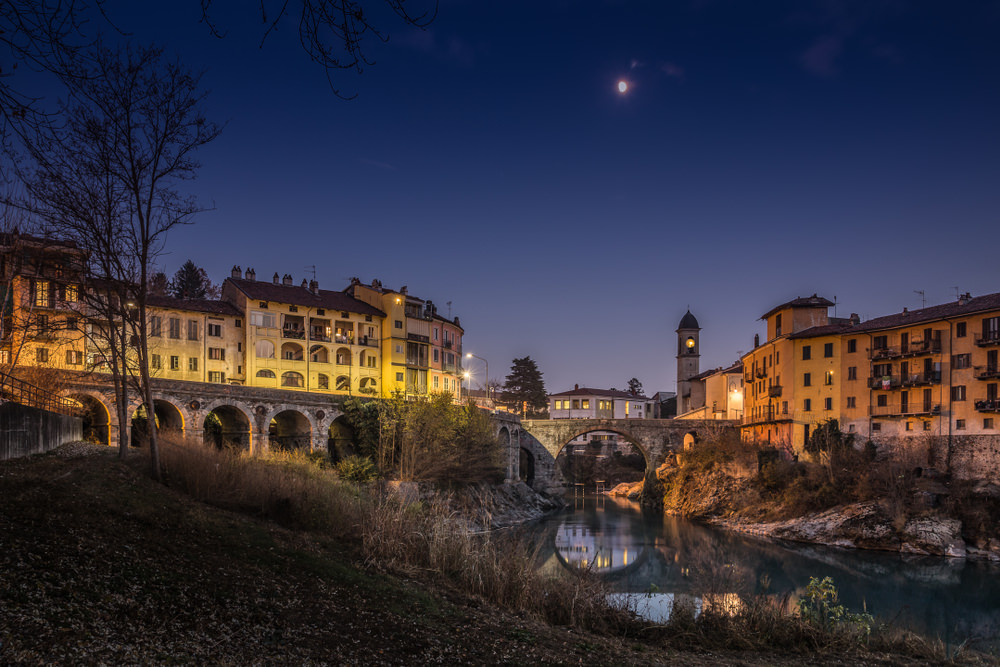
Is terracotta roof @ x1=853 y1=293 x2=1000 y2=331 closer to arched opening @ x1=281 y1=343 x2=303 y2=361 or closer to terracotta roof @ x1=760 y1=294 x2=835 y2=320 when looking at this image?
terracotta roof @ x1=760 y1=294 x2=835 y2=320

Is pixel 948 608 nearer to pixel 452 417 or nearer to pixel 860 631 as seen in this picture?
pixel 860 631

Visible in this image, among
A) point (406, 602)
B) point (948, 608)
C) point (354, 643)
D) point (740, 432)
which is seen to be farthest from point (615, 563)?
point (740, 432)

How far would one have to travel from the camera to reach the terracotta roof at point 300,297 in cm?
5825

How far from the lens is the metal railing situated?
20.0 meters

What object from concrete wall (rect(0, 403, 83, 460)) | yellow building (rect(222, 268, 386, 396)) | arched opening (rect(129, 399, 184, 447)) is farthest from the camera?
yellow building (rect(222, 268, 386, 396))

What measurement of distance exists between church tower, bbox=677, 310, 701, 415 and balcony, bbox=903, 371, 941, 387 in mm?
48449

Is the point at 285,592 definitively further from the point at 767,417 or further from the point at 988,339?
the point at 767,417

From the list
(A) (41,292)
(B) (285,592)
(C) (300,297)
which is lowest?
(B) (285,592)

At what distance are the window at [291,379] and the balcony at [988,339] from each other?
5201cm

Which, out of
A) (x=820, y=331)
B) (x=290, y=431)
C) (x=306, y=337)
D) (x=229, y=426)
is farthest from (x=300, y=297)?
(x=820, y=331)

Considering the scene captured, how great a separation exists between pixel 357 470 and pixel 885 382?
1510 inches

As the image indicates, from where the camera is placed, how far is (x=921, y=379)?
46.6m

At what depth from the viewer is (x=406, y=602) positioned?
12344mm

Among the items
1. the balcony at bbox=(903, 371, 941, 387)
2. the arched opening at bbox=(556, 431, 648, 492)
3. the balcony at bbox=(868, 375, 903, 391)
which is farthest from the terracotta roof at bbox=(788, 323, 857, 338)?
the arched opening at bbox=(556, 431, 648, 492)
